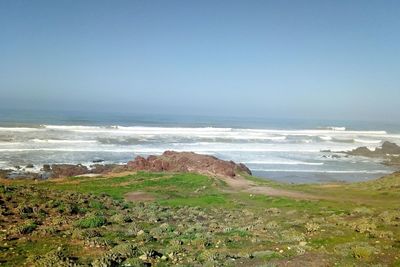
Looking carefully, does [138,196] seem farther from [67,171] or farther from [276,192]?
[67,171]

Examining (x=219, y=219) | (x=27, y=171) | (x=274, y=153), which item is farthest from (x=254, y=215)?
(x=274, y=153)

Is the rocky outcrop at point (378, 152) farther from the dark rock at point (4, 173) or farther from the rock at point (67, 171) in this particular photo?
the dark rock at point (4, 173)

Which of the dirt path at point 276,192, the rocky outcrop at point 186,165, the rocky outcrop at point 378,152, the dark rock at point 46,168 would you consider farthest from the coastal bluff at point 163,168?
the rocky outcrop at point 378,152

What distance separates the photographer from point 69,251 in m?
10.1

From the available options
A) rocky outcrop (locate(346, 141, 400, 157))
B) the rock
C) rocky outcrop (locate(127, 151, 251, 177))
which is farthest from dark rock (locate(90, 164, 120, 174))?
rocky outcrop (locate(346, 141, 400, 157))

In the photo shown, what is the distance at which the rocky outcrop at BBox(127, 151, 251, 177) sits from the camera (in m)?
33.0

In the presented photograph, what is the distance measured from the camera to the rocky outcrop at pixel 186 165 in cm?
3297

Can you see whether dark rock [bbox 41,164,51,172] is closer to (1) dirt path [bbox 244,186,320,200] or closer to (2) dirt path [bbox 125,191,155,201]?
(2) dirt path [bbox 125,191,155,201]

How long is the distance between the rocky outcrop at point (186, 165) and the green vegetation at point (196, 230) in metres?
9.37

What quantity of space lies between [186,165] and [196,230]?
20532mm

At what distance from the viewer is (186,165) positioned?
33812mm

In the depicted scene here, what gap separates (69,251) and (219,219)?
25.2 ft

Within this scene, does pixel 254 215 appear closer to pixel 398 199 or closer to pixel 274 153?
pixel 398 199

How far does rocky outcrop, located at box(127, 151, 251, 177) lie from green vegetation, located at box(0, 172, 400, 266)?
9.37 m
